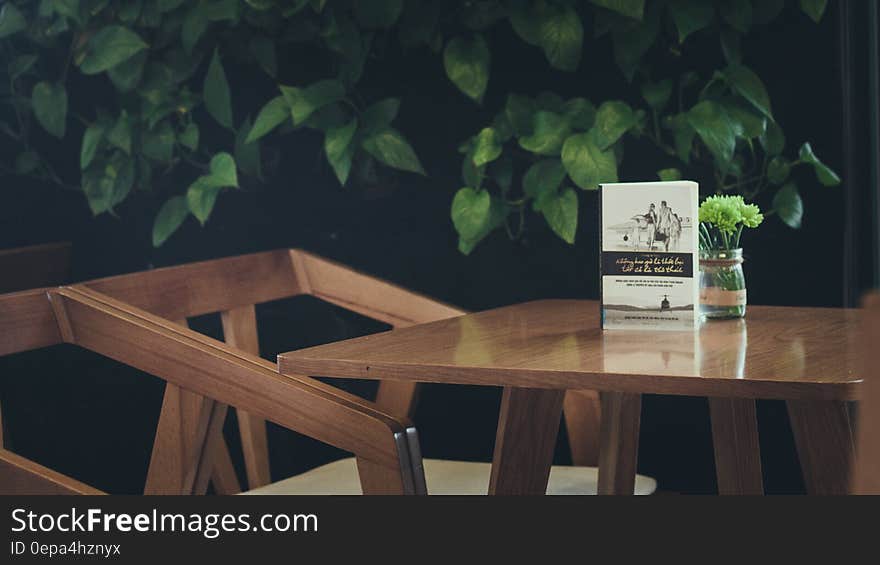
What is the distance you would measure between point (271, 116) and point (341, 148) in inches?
7.7

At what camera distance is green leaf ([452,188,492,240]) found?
256 centimetres

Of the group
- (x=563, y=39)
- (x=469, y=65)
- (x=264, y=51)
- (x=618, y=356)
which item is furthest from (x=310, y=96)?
(x=618, y=356)

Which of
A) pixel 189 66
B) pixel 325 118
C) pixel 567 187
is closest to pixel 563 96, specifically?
pixel 567 187

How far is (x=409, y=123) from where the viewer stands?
273 cm

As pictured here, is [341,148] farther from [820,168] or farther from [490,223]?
[820,168]

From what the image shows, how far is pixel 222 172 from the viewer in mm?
2758

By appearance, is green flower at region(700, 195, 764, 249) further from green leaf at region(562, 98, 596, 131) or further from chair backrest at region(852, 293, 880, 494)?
chair backrest at region(852, 293, 880, 494)

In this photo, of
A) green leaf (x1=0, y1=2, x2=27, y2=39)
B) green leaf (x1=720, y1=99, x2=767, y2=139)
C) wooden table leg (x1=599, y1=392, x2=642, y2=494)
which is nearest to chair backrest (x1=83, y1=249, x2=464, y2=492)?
wooden table leg (x1=599, y1=392, x2=642, y2=494)

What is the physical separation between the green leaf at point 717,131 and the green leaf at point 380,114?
0.69m

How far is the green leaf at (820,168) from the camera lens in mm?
2326

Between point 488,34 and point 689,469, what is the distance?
1081mm

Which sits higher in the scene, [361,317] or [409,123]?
[409,123]

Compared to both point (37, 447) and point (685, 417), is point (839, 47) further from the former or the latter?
point (37, 447)

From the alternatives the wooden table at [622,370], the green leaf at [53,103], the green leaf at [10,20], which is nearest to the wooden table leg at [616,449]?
the wooden table at [622,370]
